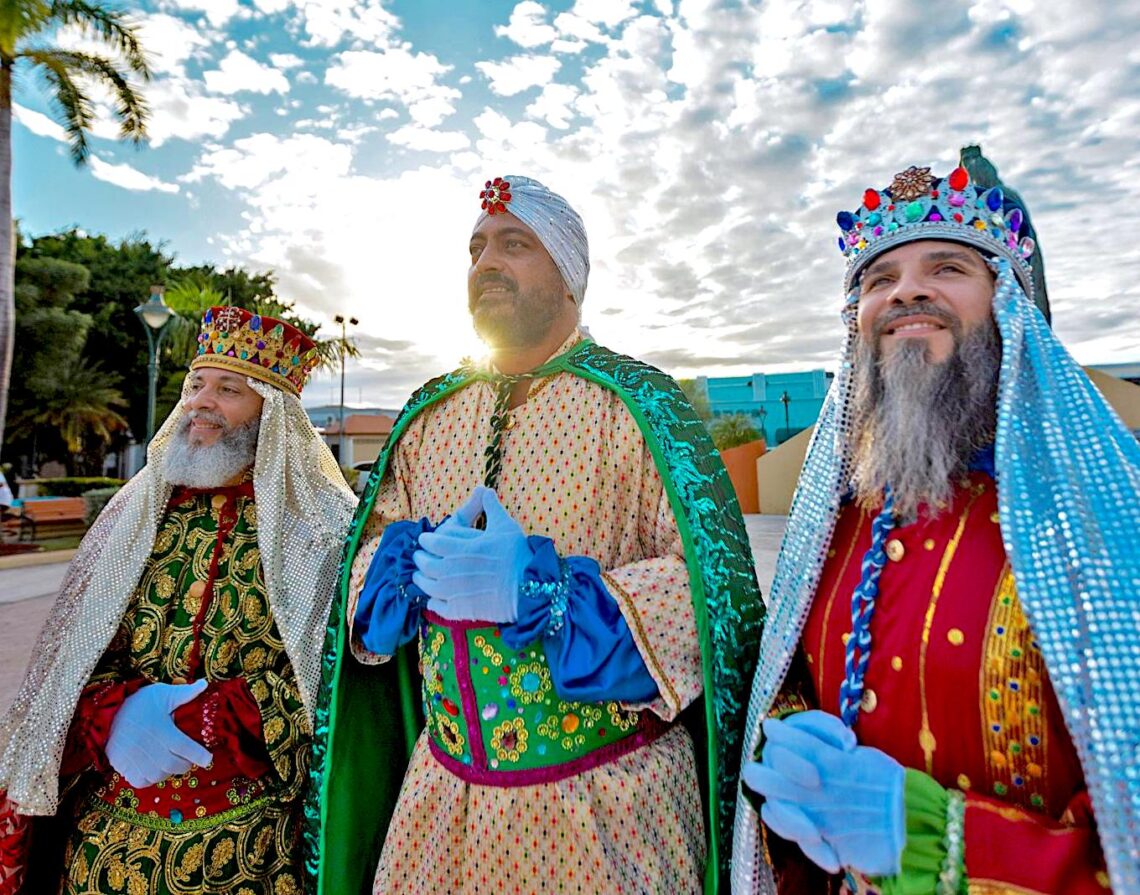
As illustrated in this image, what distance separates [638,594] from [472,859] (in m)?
0.81

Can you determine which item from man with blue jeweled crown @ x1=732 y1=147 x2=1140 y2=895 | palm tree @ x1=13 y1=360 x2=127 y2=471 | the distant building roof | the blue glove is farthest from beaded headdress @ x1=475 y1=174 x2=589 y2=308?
the distant building roof

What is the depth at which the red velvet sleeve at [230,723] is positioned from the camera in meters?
2.12

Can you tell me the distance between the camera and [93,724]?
2127 mm

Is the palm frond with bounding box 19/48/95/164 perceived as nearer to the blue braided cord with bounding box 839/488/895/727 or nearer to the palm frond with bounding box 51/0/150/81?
the palm frond with bounding box 51/0/150/81

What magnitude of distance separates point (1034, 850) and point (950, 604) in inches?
16.5

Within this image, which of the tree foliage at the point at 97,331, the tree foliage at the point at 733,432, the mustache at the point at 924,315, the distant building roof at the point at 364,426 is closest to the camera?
the mustache at the point at 924,315

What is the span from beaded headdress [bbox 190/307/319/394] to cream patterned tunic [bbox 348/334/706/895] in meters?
0.87

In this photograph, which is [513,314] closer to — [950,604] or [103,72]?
[950,604]

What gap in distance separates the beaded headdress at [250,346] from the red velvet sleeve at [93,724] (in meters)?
1.11

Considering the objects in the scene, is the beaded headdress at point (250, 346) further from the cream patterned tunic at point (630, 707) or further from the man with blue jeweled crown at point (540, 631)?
the cream patterned tunic at point (630, 707)

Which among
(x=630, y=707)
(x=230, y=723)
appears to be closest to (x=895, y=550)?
(x=630, y=707)

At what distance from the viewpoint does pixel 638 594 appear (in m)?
1.77

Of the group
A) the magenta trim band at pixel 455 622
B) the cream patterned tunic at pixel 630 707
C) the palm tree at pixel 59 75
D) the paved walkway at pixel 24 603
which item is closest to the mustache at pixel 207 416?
the cream patterned tunic at pixel 630 707

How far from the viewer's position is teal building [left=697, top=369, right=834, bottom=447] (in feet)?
119
